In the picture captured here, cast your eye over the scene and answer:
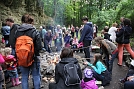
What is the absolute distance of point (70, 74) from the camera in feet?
11.1

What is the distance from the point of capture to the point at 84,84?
4.57m

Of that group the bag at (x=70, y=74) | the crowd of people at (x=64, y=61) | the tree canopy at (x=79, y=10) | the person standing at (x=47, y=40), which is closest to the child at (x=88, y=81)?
the crowd of people at (x=64, y=61)

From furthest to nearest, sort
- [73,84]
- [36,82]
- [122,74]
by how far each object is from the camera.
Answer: [122,74] → [36,82] → [73,84]

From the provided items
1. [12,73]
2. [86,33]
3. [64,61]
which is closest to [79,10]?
[86,33]

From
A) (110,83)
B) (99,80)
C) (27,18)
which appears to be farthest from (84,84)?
(27,18)

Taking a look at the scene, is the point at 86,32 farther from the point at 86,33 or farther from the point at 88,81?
the point at 88,81

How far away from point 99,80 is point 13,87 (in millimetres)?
2547

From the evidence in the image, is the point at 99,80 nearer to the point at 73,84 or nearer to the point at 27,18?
the point at 73,84

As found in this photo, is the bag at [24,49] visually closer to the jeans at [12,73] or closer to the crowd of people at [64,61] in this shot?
the crowd of people at [64,61]

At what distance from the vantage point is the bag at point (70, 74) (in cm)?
338

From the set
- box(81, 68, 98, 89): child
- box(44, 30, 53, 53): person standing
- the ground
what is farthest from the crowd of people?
box(44, 30, 53, 53): person standing

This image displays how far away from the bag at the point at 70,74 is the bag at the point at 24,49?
94 cm

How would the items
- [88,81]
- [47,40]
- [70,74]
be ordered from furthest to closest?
[47,40] < [88,81] < [70,74]

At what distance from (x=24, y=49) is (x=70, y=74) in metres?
1.13
